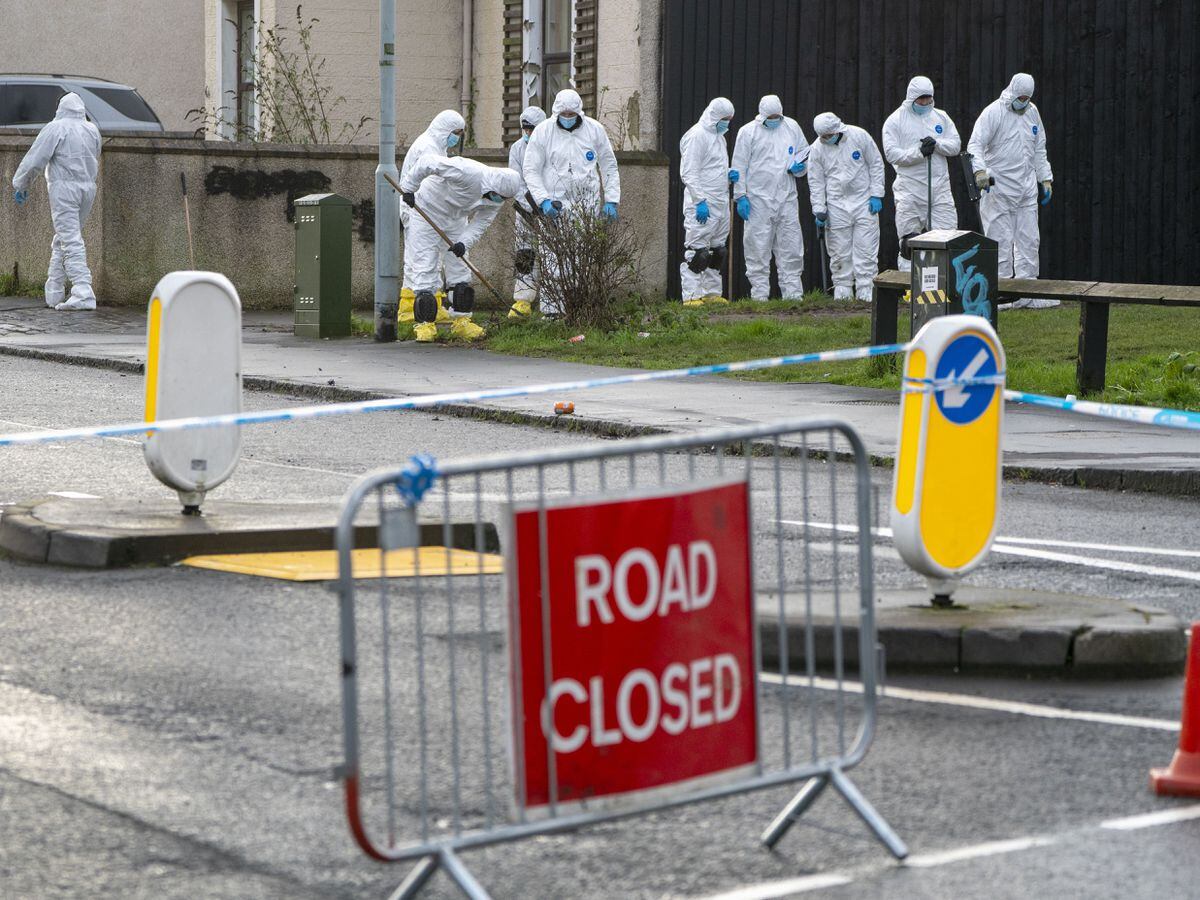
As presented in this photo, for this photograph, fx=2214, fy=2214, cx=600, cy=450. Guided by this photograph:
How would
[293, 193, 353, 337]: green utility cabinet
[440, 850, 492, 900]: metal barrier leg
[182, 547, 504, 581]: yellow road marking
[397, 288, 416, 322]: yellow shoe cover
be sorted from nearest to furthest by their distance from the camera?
[440, 850, 492, 900]: metal barrier leg, [182, 547, 504, 581]: yellow road marking, [293, 193, 353, 337]: green utility cabinet, [397, 288, 416, 322]: yellow shoe cover

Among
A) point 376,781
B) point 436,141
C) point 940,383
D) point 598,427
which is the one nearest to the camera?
point 376,781

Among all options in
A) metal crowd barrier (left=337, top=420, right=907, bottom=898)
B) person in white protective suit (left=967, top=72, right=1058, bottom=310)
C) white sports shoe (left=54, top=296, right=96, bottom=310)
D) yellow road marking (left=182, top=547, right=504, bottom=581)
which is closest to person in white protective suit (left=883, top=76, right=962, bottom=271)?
person in white protective suit (left=967, top=72, right=1058, bottom=310)

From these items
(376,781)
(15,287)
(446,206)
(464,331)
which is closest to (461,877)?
(376,781)

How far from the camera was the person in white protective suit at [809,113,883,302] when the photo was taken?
26.2 m

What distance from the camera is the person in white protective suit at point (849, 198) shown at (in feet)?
86.0

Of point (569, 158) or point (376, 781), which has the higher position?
point (569, 158)

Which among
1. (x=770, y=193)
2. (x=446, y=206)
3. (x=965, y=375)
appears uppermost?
(x=770, y=193)

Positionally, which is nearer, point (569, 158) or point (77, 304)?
point (569, 158)

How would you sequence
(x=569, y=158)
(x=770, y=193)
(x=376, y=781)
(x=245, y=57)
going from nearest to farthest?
1. (x=376, y=781)
2. (x=569, y=158)
3. (x=770, y=193)
4. (x=245, y=57)

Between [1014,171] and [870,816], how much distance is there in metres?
20.6

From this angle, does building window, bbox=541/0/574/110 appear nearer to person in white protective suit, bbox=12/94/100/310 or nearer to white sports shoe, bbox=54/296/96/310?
person in white protective suit, bbox=12/94/100/310

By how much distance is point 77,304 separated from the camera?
80.2 ft

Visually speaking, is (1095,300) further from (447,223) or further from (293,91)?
(293,91)

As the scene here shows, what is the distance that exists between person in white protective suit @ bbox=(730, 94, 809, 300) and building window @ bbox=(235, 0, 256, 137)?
1090 cm
